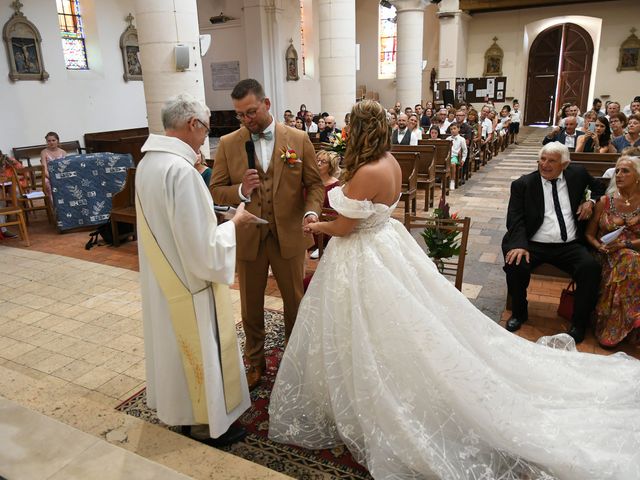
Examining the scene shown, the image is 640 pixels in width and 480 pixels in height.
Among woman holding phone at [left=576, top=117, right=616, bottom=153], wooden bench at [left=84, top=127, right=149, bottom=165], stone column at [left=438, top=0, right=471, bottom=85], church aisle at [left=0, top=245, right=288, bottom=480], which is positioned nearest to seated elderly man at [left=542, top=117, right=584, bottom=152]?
woman holding phone at [left=576, top=117, right=616, bottom=153]

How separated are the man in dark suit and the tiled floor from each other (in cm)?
42

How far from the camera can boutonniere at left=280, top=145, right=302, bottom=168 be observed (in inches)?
109

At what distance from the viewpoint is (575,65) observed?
1961 cm

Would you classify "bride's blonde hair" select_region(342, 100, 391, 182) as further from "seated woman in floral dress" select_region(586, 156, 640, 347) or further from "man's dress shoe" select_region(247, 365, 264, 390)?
"seated woman in floral dress" select_region(586, 156, 640, 347)

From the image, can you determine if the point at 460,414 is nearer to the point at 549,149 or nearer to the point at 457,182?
the point at 549,149

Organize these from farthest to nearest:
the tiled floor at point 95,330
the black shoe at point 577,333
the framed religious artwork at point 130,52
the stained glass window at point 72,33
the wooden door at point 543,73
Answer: the wooden door at point 543,73
the framed religious artwork at point 130,52
the stained glass window at point 72,33
the black shoe at point 577,333
the tiled floor at point 95,330

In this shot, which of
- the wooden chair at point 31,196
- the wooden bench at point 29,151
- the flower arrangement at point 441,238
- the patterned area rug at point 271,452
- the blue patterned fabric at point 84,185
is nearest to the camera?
the patterned area rug at point 271,452

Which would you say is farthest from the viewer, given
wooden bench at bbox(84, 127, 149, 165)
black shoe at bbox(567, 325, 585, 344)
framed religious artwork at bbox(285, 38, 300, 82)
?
framed religious artwork at bbox(285, 38, 300, 82)

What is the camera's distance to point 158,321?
7.52 ft

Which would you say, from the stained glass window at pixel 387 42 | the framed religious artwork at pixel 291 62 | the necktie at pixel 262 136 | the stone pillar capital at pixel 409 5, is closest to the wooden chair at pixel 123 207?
the necktie at pixel 262 136

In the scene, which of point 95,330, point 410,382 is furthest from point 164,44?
point 410,382

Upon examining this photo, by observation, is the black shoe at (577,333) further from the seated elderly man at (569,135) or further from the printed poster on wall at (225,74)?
the printed poster on wall at (225,74)

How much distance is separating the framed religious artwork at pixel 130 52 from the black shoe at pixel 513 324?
11.2m

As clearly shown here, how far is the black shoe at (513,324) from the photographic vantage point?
380 cm
